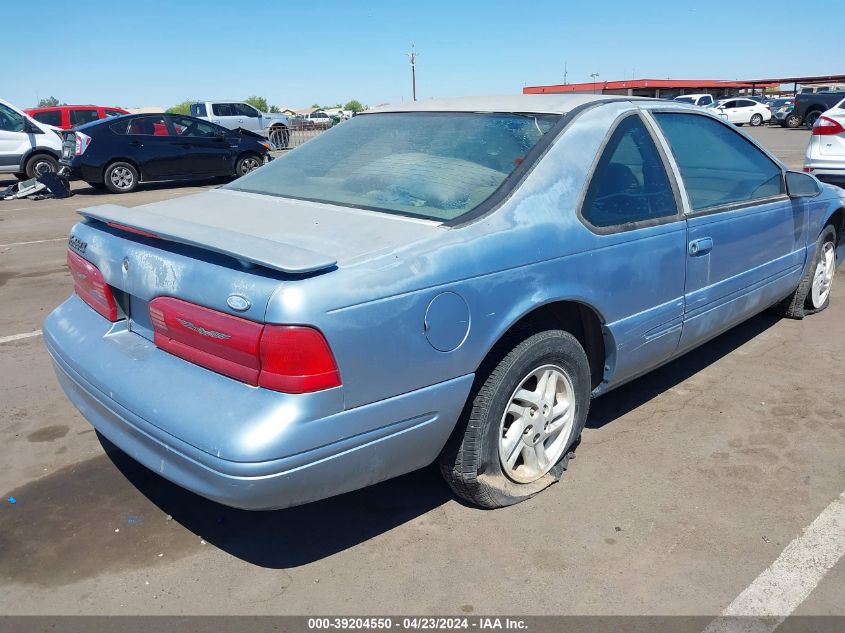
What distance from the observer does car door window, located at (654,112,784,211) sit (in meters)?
3.60

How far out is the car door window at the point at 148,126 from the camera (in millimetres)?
13672

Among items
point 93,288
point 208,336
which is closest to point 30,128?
point 93,288

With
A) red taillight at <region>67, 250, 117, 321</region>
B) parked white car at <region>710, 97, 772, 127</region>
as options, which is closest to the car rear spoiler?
red taillight at <region>67, 250, 117, 321</region>

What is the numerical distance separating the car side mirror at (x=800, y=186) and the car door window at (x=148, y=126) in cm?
1227

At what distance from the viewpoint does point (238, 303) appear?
7.19 feet

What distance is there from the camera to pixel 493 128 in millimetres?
3188

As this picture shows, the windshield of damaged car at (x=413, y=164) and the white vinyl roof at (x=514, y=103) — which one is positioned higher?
the white vinyl roof at (x=514, y=103)

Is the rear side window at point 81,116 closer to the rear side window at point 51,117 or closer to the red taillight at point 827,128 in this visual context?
the rear side window at point 51,117

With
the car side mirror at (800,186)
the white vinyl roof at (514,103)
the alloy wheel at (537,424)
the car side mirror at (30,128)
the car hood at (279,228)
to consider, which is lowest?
the alloy wheel at (537,424)

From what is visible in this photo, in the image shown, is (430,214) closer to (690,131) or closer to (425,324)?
(425,324)

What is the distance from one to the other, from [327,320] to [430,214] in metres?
0.75

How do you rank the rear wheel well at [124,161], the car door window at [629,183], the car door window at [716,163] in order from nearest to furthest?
1. the car door window at [629,183]
2. the car door window at [716,163]
3. the rear wheel well at [124,161]

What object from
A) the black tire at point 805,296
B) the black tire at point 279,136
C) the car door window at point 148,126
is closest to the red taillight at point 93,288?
the black tire at point 805,296

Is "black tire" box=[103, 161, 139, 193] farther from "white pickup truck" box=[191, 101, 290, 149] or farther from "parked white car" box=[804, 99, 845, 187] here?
"parked white car" box=[804, 99, 845, 187]
